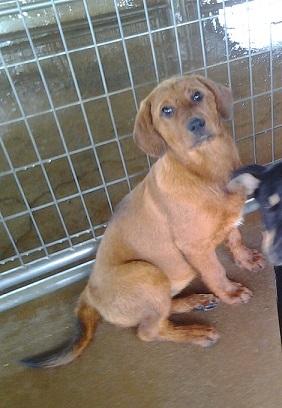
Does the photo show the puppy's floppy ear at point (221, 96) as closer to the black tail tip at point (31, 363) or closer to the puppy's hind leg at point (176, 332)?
the puppy's hind leg at point (176, 332)

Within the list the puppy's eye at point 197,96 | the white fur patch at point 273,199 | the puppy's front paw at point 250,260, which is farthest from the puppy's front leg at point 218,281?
the puppy's eye at point 197,96

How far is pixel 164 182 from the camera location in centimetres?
194

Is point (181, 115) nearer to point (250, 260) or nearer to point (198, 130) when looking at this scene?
point (198, 130)

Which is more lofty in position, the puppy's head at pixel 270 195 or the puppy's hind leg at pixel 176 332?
the puppy's head at pixel 270 195

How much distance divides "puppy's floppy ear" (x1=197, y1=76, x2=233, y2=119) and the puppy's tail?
3.86 ft

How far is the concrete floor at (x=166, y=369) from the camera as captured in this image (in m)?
1.88

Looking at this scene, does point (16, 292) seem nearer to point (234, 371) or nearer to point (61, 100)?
point (234, 371)

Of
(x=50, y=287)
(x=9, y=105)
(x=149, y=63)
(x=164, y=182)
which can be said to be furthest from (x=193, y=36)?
(x=50, y=287)

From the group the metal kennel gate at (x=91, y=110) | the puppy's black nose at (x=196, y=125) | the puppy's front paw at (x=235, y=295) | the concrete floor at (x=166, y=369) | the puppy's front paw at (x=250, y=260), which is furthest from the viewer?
the metal kennel gate at (x=91, y=110)

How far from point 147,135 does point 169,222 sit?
0.42 metres

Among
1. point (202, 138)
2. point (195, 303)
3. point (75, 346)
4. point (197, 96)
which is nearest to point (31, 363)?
point (75, 346)

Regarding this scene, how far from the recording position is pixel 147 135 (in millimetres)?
1846

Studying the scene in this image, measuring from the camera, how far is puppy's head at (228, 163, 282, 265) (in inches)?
63.3

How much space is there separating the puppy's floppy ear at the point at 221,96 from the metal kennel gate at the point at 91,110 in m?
0.82
